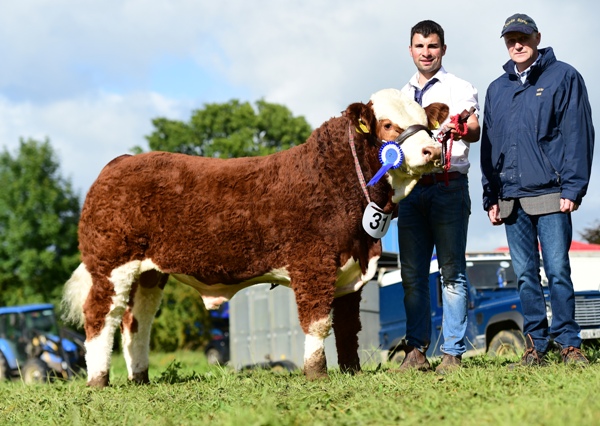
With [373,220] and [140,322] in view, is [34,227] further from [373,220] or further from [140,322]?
[373,220]

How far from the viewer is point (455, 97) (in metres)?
6.26

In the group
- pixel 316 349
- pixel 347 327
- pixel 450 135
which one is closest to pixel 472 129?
pixel 450 135

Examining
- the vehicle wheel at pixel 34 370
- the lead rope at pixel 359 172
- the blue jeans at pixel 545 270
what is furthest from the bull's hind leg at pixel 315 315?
the vehicle wheel at pixel 34 370

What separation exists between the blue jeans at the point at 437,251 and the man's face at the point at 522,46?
0.96m

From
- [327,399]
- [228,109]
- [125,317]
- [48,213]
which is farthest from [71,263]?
[327,399]

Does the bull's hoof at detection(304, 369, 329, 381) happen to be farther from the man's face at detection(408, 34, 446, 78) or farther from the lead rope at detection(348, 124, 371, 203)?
the man's face at detection(408, 34, 446, 78)

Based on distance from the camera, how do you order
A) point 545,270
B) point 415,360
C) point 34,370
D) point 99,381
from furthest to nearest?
point 34,370, point 99,381, point 415,360, point 545,270

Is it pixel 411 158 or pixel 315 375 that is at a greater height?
pixel 411 158

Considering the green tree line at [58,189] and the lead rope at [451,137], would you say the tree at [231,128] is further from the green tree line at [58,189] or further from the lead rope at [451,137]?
the lead rope at [451,137]

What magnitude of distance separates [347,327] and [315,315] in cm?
68

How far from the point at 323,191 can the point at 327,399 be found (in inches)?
71.2

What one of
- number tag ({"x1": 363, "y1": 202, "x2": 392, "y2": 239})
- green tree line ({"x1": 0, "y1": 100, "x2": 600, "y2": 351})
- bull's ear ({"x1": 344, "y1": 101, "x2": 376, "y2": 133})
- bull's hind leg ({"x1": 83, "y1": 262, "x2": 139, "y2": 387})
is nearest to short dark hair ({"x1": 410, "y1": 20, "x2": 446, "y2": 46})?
bull's ear ({"x1": 344, "y1": 101, "x2": 376, "y2": 133})

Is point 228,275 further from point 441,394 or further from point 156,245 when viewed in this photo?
point 441,394

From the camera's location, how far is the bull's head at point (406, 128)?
563cm
